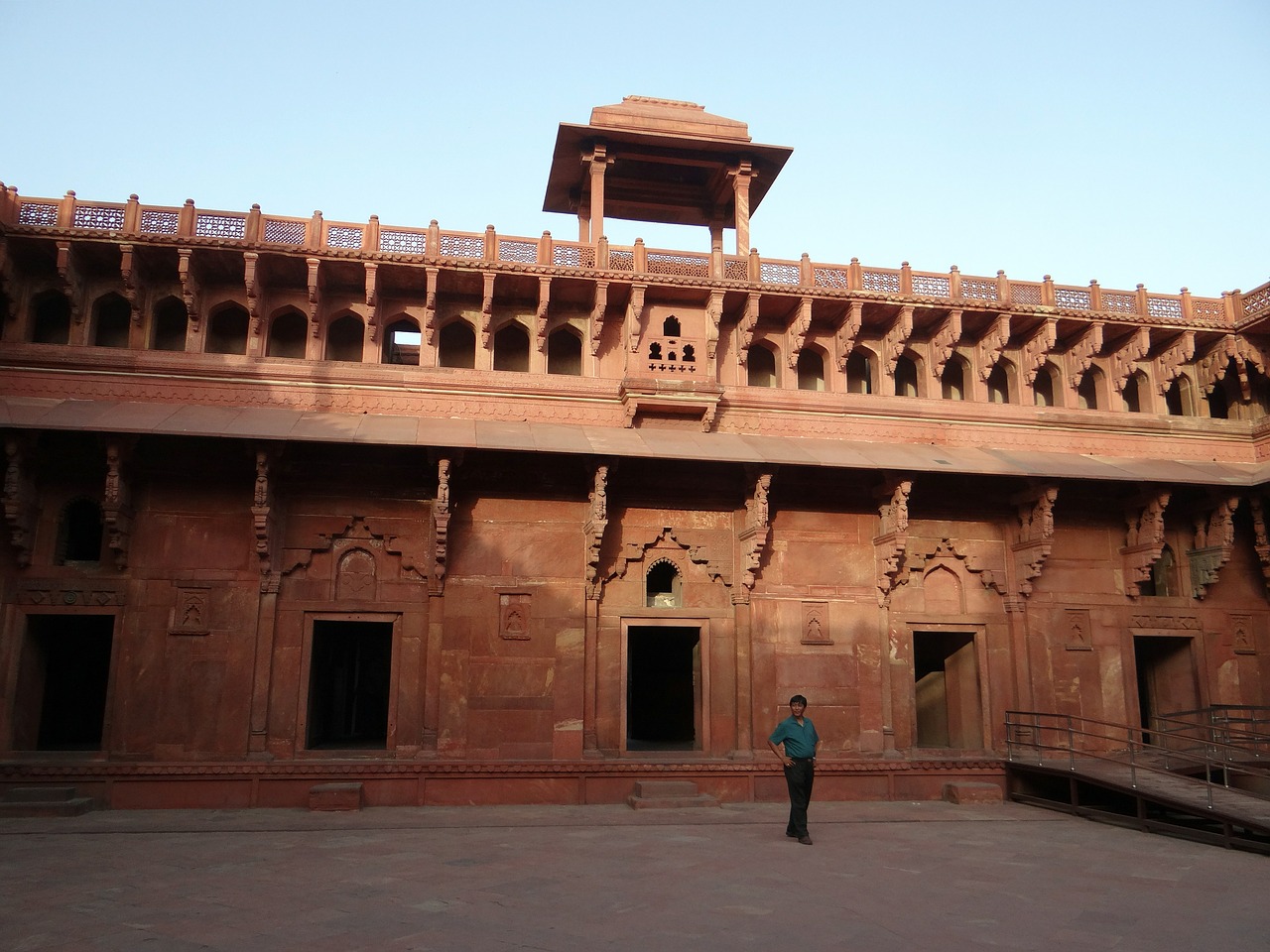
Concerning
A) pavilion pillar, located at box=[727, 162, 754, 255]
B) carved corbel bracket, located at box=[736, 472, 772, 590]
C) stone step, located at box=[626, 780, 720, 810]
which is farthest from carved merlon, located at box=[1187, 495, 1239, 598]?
stone step, located at box=[626, 780, 720, 810]

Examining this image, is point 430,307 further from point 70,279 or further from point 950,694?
point 950,694

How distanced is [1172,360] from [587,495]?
10.2 meters

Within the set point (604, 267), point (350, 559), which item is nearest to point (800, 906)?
point (350, 559)

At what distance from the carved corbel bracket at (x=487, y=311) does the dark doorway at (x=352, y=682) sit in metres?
5.14

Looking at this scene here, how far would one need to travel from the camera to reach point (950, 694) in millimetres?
15773

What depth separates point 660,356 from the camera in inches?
578

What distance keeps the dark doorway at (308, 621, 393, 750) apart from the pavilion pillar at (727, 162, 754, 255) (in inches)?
346

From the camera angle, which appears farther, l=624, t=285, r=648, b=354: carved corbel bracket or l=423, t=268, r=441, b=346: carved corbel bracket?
l=624, t=285, r=648, b=354: carved corbel bracket

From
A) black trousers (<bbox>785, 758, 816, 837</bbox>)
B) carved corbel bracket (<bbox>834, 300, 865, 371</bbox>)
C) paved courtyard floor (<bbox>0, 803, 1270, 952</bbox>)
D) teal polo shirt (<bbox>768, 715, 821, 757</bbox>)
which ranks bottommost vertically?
paved courtyard floor (<bbox>0, 803, 1270, 952</bbox>)

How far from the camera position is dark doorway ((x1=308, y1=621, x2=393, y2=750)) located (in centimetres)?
1680

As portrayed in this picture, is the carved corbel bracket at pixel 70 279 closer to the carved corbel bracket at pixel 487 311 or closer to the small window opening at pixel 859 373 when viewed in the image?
the carved corbel bracket at pixel 487 311

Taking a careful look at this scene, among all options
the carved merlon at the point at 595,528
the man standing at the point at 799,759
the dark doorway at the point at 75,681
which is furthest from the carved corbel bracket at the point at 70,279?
the man standing at the point at 799,759

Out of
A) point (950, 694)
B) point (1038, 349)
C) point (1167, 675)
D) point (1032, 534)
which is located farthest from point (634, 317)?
point (1167, 675)

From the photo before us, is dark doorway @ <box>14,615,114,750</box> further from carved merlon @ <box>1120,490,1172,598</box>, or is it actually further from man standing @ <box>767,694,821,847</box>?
carved merlon @ <box>1120,490,1172,598</box>
